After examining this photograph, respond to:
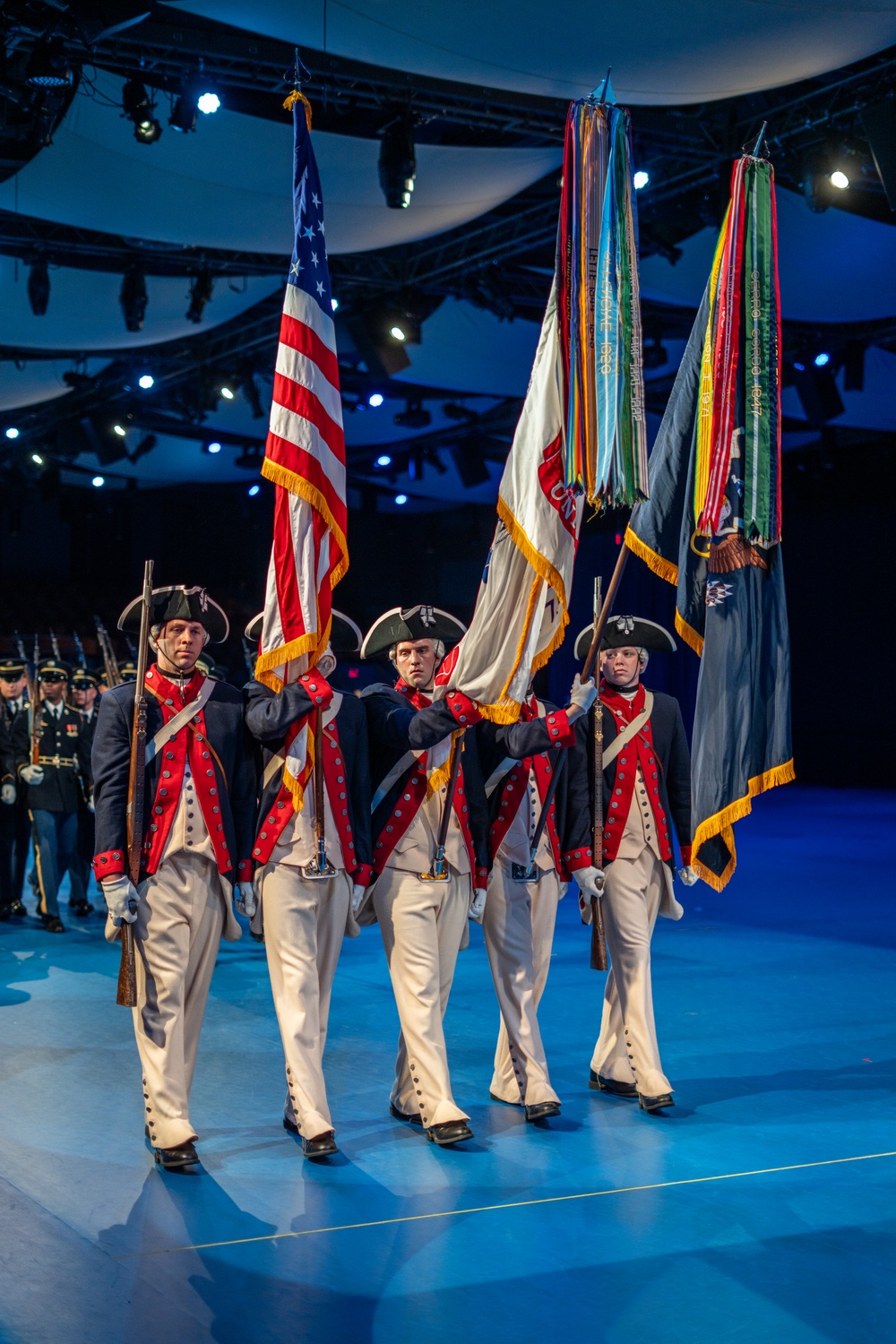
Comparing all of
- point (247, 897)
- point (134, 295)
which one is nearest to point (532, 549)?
point (247, 897)

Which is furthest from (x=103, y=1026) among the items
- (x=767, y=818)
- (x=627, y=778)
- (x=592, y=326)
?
(x=767, y=818)

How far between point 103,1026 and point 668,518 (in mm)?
3518

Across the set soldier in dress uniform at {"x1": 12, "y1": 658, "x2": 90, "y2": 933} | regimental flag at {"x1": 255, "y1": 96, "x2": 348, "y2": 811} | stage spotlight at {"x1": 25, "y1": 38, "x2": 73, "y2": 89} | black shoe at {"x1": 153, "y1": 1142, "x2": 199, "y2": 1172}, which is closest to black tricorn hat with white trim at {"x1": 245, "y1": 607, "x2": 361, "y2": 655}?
regimental flag at {"x1": 255, "y1": 96, "x2": 348, "y2": 811}

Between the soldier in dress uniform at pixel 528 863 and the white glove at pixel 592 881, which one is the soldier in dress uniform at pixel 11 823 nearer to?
the soldier in dress uniform at pixel 528 863

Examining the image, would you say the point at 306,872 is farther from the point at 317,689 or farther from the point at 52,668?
the point at 52,668

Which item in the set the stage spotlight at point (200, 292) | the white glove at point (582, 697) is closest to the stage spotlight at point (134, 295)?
the stage spotlight at point (200, 292)

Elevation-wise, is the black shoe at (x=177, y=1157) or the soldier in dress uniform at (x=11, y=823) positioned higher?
the soldier in dress uniform at (x=11, y=823)

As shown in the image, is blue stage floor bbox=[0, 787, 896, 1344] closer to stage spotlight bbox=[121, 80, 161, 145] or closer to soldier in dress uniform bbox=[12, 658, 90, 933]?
soldier in dress uniform bbox=[12, 658, 90, 933]

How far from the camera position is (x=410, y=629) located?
5.18m

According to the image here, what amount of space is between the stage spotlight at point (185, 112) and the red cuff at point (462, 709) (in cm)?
666

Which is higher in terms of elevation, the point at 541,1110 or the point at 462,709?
the point at 462,709

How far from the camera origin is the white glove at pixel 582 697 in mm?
5074

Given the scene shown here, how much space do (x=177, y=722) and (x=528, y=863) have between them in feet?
4.74

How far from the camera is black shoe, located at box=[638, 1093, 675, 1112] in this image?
17.0 feet
